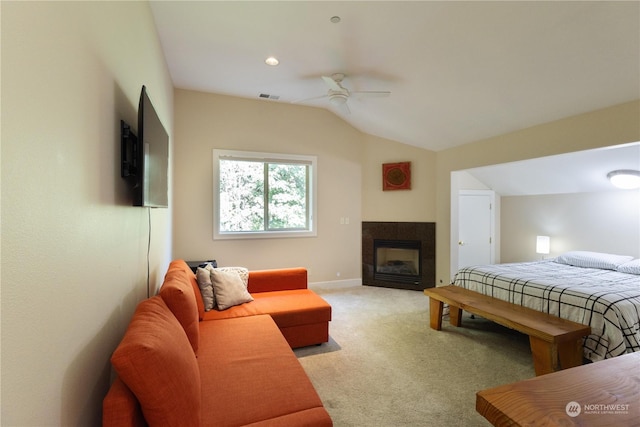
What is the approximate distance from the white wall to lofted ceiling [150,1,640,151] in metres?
1.99

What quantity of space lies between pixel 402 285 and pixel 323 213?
1825mm

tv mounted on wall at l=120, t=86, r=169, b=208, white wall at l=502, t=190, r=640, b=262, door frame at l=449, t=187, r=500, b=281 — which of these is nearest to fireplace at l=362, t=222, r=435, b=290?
door frame at l=449, t=187, r=500, b=281

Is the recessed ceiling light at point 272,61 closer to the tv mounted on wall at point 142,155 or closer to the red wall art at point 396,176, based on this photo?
the tv mounted on wall at point 142,155

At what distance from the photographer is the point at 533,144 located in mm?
3451

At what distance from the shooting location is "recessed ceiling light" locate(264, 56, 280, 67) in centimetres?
325

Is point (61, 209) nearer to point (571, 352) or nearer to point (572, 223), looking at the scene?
point (571, 352)

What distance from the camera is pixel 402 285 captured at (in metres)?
5.00

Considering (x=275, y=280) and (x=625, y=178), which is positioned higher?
(x=625, y=178)

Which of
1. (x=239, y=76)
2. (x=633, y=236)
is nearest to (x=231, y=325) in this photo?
(x=239, y=76)

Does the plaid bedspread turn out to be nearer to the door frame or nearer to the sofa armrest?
the door frame

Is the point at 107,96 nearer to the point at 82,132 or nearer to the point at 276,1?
the point at 82,132

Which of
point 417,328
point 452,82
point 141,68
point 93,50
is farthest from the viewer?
point 417,328

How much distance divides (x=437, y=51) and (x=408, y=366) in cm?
285

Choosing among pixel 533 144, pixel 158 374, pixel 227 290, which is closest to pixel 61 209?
pixel 158 374
